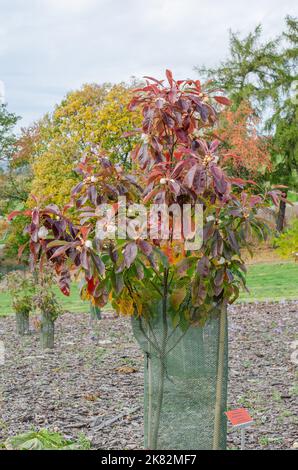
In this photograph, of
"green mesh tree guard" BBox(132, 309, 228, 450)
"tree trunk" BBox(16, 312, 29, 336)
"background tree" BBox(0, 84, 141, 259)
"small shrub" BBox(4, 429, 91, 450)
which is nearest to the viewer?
"green mesh tree guard" BBox(132, 309, 228, 450)

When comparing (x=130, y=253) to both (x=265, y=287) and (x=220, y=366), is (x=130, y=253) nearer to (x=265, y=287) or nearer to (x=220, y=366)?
(x=220, y=366)

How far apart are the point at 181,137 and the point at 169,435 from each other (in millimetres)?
1529

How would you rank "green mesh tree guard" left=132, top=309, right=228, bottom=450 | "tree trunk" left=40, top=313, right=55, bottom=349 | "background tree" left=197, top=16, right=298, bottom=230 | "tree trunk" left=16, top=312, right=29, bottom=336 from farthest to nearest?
"background tree" left=197, top=16, right=298, bottom=230
"tree trunk" left=16, top=312, right=29, bottom=336
"tree trunk" left=40, top=313, right=55, bottom=349
"green mesh tree guard" left=132, top=309, right=228, bottom=450

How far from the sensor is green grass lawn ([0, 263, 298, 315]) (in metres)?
10.5

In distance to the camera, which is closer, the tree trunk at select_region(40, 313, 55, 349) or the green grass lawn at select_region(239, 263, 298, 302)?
the tree trunk at select_region(40, 313, 55, 349)

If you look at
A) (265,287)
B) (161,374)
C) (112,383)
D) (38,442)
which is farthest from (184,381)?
(265,287)

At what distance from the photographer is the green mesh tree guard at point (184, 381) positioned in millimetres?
3244

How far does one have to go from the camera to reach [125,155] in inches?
373

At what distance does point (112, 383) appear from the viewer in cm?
532

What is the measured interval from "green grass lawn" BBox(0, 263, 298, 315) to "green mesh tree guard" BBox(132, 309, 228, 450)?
6.64 metres

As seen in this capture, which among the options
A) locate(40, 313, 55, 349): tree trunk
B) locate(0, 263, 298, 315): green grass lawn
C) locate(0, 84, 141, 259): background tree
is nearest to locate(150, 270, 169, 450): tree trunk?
locate(40, 313, 55, 349): tree trunk

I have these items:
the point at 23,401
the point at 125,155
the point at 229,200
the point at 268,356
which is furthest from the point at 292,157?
the point at 229,200

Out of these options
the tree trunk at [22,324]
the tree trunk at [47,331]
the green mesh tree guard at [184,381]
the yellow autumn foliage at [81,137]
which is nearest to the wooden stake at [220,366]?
the green mesh tree guard at [184,381]

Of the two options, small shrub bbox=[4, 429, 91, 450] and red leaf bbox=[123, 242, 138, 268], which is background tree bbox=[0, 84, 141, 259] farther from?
red leaf bbox=[123, 242, 138, 268]
